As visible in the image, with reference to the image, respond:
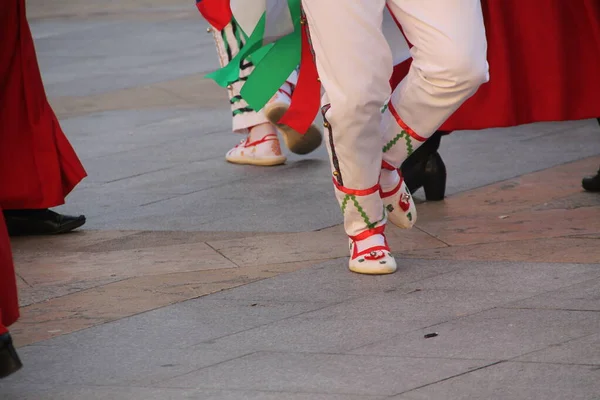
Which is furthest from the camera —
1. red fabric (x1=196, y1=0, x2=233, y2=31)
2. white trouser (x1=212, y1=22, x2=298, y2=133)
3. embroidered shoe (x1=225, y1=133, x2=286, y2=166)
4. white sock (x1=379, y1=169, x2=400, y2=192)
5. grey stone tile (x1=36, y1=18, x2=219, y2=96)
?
grey stone tile (x1=36, y1=18, x2=219, y2=96)

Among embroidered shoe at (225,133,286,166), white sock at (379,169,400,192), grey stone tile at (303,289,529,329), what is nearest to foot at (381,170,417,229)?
white sock at (379,169,400,192)

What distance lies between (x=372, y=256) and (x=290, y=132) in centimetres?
221

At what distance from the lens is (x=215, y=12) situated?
5.85 metres

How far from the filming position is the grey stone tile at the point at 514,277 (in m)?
3.69

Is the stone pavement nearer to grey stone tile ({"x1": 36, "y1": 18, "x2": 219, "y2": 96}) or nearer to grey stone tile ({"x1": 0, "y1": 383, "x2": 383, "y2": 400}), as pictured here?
grey stone tile ({"x1": 0, "y1": 383, "x2": 383, "y2": 400})

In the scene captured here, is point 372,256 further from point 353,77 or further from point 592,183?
point 592,183

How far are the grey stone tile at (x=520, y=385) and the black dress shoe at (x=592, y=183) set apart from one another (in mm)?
2171

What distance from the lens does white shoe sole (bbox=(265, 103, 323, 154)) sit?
602 centimetres

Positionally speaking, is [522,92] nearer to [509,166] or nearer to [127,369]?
[509,166]

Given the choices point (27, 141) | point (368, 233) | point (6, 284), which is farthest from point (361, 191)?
point (27, 141)

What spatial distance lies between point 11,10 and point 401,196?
1676 millimetres

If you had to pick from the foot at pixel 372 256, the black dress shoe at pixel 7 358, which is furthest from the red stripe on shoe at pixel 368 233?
the black dress shoe at pixel 7 358

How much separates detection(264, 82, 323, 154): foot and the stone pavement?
8 cm

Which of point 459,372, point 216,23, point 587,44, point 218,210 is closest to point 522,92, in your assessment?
point 587,44
